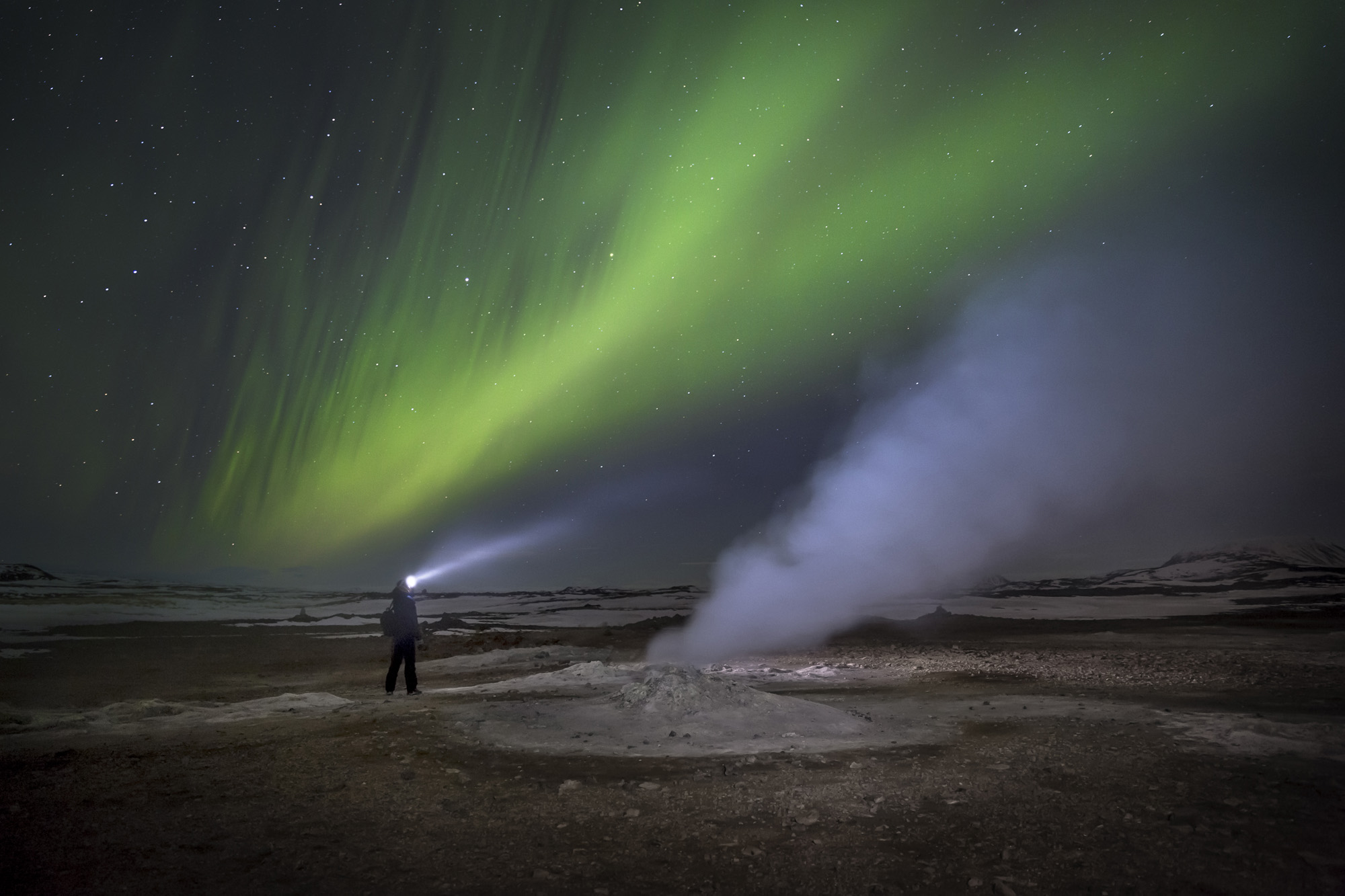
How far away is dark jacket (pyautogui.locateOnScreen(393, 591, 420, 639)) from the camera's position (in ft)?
56.9

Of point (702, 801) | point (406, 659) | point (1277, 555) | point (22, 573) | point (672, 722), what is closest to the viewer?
point (702, 801)

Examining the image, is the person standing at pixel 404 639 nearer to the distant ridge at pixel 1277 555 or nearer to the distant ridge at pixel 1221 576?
the distant ridge at pixel 1221 576

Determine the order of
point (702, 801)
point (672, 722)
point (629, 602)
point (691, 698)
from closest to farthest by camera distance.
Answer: point (702, 801) → point (672, 722) → point (691, 698) → point (629, 602)

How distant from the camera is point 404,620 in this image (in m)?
17.4

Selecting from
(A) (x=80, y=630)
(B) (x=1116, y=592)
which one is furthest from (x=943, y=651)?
(B) (x=1116, y=592)

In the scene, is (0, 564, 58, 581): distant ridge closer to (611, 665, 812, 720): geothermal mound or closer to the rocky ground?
the rocky ground

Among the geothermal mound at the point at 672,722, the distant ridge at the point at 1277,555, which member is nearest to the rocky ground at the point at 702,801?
the geothermal mound at the point at 672,722

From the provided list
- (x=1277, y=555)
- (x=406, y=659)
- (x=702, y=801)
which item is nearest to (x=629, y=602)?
(x=406, y=659)

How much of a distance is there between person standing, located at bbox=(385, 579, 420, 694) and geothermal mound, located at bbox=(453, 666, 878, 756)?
4015 mm

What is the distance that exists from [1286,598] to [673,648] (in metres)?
73.3

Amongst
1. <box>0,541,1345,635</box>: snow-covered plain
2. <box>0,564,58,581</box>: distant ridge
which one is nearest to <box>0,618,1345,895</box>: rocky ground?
<box>0,541,1345,635</box>: snow-covered plain

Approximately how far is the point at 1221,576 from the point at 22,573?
21548cm

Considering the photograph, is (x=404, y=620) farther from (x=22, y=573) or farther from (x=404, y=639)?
(x=22, y=573)

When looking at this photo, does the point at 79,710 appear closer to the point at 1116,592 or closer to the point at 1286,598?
the point at 1286,598
